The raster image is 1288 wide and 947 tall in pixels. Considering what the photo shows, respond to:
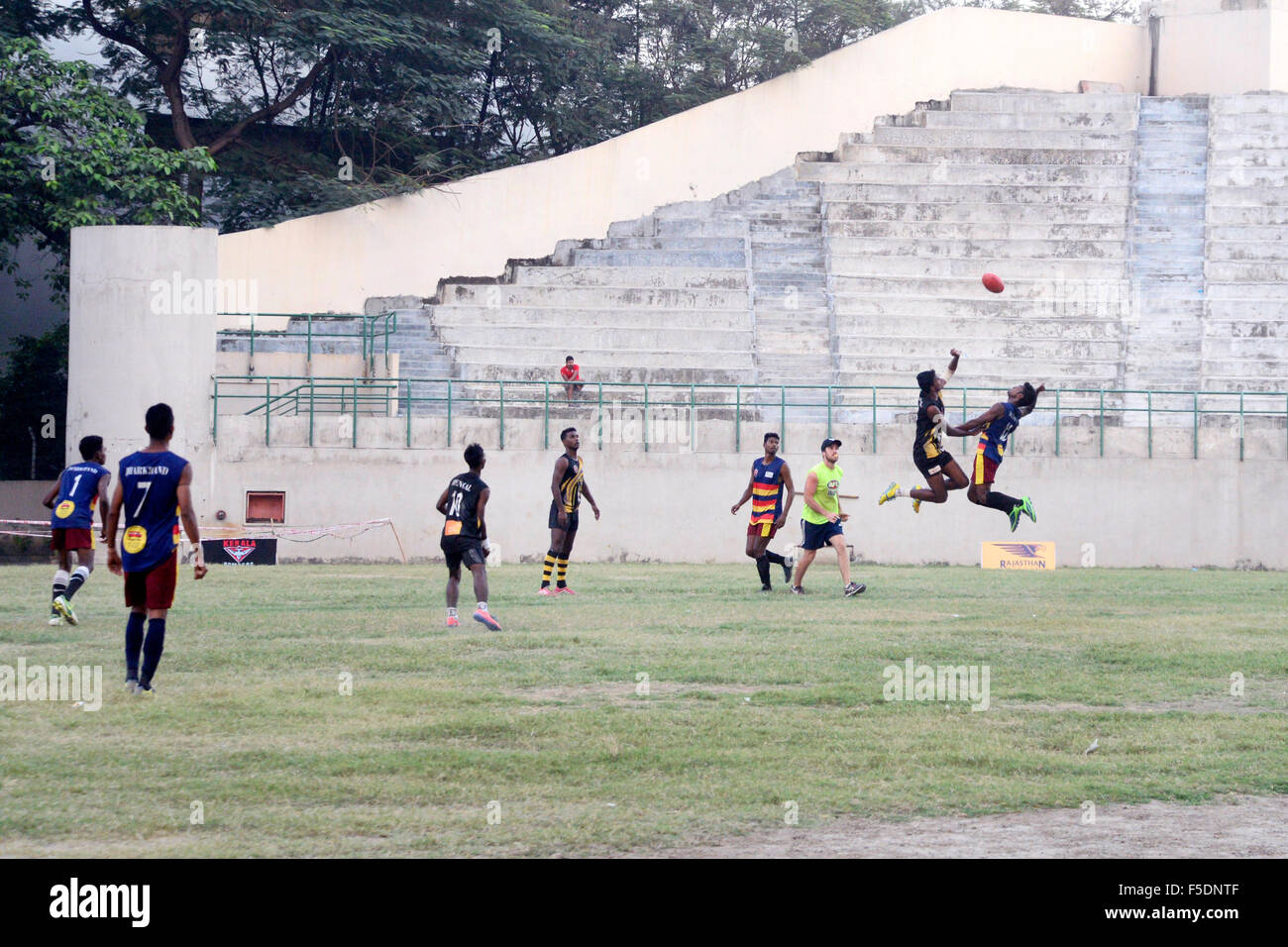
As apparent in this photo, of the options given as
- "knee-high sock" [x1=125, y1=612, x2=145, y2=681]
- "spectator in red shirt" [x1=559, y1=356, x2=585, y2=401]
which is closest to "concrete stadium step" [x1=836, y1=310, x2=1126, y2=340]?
"spectator in red shirt" [x1=559, y1=356, x2=585, y2=401]

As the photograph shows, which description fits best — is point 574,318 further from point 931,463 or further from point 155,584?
point 155,584

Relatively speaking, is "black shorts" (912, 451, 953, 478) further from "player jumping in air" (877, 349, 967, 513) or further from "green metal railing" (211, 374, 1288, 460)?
"green metal railing" (211, 374, 1288, 460)

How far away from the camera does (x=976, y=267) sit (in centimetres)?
3800

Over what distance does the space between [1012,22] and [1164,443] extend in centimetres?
2131

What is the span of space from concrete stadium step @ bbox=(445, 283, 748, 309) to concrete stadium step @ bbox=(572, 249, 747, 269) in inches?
78.8

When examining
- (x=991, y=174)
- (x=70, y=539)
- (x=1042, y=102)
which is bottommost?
(x=70, y=539)

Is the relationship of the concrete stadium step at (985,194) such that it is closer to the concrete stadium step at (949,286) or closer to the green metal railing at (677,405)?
the concrete stadium step at (949,286)

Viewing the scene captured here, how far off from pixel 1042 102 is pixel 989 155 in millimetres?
4194

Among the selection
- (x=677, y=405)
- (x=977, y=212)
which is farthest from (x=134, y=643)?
(x=977, y=212)

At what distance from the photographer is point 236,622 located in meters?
15.7

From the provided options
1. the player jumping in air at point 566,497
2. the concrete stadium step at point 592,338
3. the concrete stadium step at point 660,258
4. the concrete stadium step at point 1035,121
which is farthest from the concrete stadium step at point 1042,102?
the player jumping in air at point 566,497

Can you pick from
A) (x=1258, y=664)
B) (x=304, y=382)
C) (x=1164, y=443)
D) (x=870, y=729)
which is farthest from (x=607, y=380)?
(x=870, y=729)

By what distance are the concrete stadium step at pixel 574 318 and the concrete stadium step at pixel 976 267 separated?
4.55m
